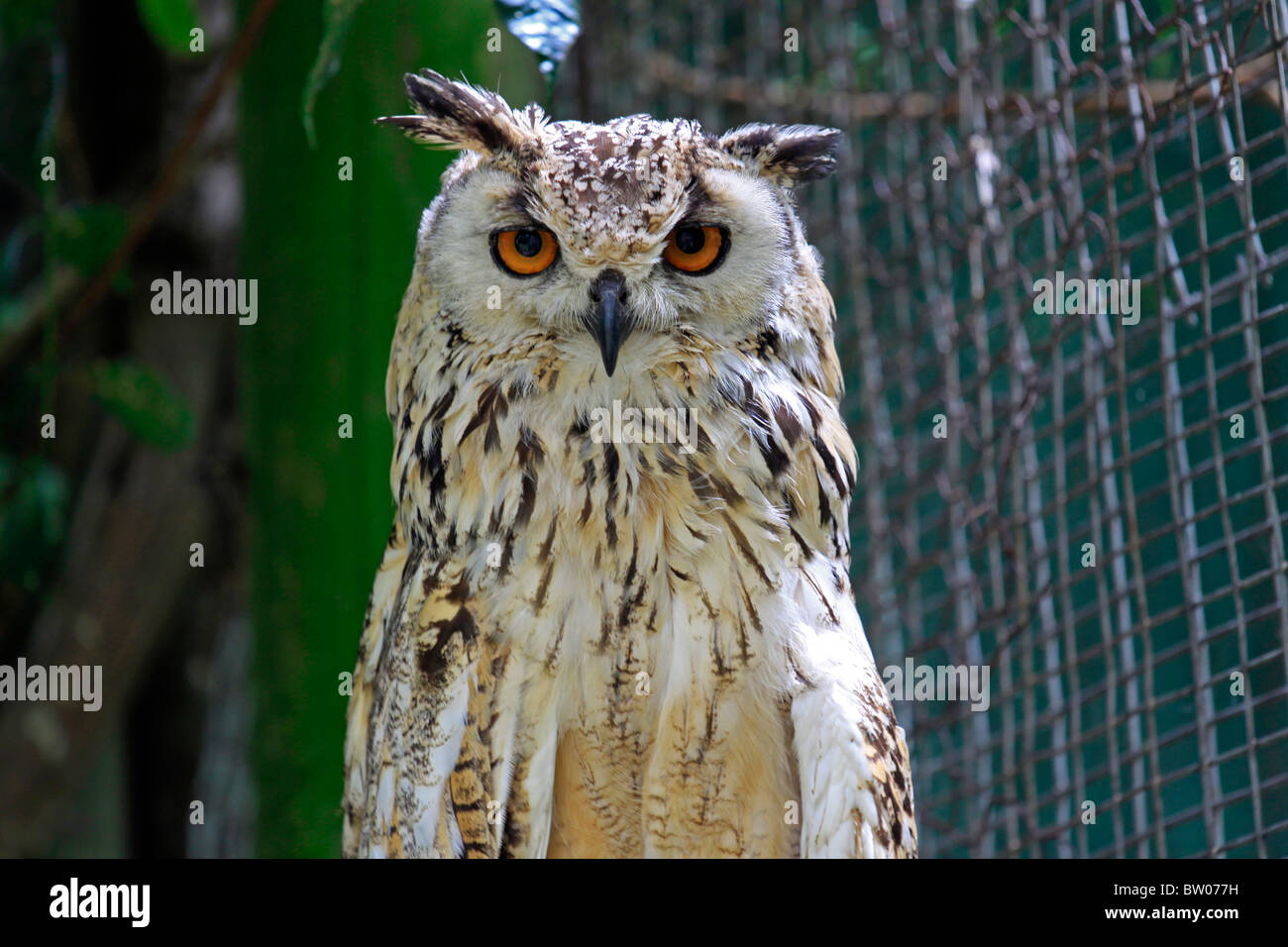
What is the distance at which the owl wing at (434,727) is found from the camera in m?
1.19

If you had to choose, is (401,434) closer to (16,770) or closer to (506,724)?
(506,724)

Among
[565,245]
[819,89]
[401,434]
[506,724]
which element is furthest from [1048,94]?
[506,724]

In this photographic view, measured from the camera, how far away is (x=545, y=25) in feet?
3.89

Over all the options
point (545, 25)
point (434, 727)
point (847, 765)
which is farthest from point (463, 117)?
point (847, 765)

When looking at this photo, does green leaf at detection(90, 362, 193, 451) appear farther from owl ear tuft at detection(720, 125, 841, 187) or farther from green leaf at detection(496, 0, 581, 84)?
owl ear tuft at detection(720, 125, 841, 187)

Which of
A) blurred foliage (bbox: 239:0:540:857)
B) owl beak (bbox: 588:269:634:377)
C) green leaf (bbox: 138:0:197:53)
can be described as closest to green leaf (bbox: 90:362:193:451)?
blurred foliage (bbox: 239:0:540:857)

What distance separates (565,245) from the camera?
3.70 ft

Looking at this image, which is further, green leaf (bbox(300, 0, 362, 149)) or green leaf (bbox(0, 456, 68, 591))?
green leaf (bbox(0, 456, 68, 591))

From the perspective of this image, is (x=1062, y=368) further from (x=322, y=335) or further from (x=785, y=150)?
(x=322, y=335)

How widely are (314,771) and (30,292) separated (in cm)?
154

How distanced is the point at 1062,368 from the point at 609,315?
86 centimetres

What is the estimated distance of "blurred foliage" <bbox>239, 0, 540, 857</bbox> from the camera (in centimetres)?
160

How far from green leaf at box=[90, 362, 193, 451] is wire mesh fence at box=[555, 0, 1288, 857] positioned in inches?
36.2

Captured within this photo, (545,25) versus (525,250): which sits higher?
(545,25)
